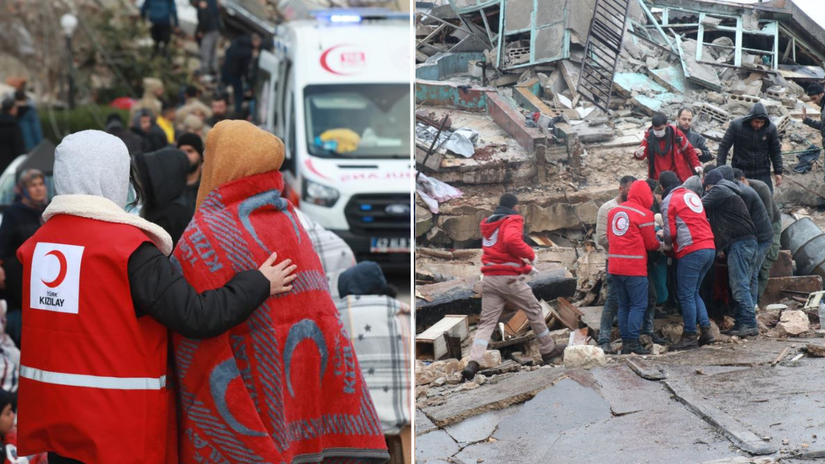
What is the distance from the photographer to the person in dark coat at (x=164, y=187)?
4746mm

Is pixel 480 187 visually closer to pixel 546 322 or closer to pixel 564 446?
pixel 546 322

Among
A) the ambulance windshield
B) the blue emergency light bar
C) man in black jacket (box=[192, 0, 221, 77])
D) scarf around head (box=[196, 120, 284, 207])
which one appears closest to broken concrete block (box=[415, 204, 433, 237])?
scarf around head (box=[196, 120, 284, 207])

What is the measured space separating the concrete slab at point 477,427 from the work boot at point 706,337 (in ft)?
2.77

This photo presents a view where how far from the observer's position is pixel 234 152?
3.15m

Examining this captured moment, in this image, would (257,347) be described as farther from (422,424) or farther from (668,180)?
(668,180)

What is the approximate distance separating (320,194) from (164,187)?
16.2ft

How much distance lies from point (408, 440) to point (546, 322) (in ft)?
2.61

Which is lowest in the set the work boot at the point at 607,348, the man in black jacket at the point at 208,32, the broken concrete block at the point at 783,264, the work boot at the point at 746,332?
the work boot at the point at 607,348

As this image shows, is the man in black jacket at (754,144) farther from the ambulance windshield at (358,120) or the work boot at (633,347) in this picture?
the ambulance windshield at (358,120)

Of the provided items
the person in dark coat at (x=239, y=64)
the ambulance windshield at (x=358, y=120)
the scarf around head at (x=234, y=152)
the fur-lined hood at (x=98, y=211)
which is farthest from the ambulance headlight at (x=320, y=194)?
the fur-lined hood at (x=98, y=211)

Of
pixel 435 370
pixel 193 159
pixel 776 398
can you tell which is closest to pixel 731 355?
pixel 776 398

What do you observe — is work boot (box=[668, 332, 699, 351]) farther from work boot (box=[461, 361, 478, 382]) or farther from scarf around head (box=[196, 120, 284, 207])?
scarf around head (box=[196, 120, 284, 207])

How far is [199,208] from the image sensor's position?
3.21m

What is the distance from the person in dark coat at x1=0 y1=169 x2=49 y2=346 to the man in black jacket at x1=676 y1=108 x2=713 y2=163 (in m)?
3.88
